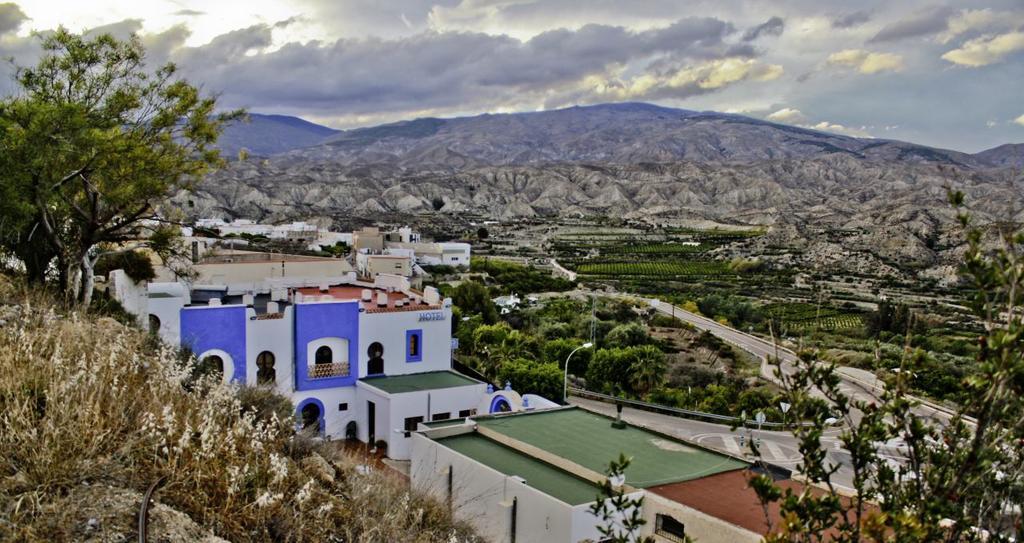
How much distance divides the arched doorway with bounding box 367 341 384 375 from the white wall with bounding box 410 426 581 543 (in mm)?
7495

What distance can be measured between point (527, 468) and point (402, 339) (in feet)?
29.7

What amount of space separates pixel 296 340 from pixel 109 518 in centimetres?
1686

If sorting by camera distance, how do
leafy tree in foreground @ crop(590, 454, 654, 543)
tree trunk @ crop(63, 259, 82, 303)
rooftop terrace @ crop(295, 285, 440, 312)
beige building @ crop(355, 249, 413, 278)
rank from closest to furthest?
leafy tree in foreground @ crop(590, 454, 654, 543), tree trunk @ crop(63, 259, 82, 303), rooftop terrace @ crop(295, 285, 440, 312), beige building @ crop(355, 249, 413, 278)

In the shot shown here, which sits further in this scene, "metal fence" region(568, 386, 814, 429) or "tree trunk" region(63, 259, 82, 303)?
"metal fence" region(568, 386, 814, 429)

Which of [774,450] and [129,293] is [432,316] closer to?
[129,293]

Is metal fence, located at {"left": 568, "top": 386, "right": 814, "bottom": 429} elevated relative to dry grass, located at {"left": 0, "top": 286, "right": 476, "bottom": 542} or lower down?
lower down

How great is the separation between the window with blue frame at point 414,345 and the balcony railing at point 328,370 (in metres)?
1.96

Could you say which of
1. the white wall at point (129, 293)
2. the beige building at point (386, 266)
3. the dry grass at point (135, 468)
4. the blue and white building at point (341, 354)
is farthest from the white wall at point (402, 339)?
the beige building at point (386, 266)

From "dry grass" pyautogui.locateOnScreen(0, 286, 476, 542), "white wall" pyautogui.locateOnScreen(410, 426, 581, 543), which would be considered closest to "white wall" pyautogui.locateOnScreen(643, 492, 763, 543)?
→ "white wall" pyautogui.locateOnScreen(410, 426, 581, 543)

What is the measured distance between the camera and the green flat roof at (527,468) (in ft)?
40.0

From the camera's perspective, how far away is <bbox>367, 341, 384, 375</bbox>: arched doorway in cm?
2138

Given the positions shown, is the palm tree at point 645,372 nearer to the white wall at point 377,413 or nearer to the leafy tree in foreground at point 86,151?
the white wall at point 377,413

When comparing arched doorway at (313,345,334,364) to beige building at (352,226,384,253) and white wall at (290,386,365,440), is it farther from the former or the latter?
→ beige building at (352,226,384,253)

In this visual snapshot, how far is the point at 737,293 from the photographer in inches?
2532
